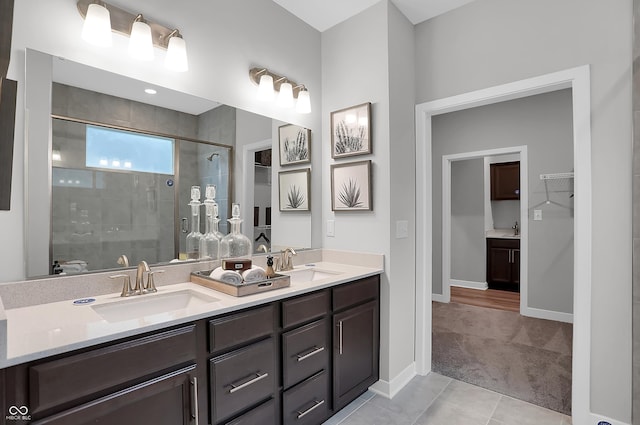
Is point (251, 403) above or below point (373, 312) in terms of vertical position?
below

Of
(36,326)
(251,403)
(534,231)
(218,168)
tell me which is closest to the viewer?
(36,326)

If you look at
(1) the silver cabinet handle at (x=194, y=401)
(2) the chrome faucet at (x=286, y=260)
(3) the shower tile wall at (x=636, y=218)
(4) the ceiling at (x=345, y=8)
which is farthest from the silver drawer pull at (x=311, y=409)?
(4) the ceiling at (x=345, y=8)

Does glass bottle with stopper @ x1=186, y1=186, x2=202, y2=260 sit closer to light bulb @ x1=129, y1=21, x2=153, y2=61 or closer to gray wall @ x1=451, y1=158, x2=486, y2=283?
light bulb @ x1=129, y1=21, x2=153, y2=61

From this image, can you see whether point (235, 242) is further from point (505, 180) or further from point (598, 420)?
point (505, 180)

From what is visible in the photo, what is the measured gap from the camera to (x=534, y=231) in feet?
13.0

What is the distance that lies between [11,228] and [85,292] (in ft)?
1.25

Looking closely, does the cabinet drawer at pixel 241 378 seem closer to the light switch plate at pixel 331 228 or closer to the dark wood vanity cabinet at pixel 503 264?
the light switch plate at pixel 331 228

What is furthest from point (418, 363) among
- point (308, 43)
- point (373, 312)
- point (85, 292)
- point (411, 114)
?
point (308, 43)

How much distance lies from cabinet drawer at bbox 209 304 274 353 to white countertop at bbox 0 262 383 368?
0.14 ft

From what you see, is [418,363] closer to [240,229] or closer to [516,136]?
[240,229]

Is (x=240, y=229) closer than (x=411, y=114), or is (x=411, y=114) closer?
(x=240, y=229)

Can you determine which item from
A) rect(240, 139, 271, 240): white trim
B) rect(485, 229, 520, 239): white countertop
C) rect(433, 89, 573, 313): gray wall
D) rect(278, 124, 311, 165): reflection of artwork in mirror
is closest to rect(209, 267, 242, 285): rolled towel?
rect(240, 139, 271, 240): white trim

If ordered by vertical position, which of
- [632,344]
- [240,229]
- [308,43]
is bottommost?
[632,344]

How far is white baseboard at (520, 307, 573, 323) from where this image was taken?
12.2 feet
